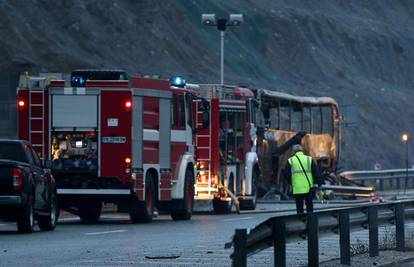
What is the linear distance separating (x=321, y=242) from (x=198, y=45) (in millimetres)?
49493

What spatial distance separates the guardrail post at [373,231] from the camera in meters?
17.4

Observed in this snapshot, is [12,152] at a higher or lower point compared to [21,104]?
lower

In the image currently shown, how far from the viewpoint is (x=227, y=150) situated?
118 ft

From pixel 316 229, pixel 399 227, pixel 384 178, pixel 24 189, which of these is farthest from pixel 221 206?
pixel 384 178

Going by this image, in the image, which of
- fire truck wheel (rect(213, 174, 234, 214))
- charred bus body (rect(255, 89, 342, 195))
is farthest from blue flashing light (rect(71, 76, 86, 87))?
charred bus body (rect(255, 89, 342, 195))

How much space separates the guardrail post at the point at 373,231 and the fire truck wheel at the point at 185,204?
45.2 feet

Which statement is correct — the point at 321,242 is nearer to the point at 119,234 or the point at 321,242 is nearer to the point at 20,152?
the point at 119,234

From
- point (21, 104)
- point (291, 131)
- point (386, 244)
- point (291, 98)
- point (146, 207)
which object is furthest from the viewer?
point (291, 98)

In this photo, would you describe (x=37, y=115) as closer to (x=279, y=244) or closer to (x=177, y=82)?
(x=177, y=82)

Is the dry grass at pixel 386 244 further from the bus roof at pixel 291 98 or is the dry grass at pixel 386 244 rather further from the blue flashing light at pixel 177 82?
the bus roof at pixel 291 98

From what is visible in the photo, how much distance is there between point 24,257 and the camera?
18.3 metres

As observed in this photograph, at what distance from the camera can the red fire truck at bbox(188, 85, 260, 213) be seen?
34.5 meters

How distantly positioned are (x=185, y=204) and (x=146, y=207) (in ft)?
6.67

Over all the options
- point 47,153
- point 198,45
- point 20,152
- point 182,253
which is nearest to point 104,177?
point 47,153
